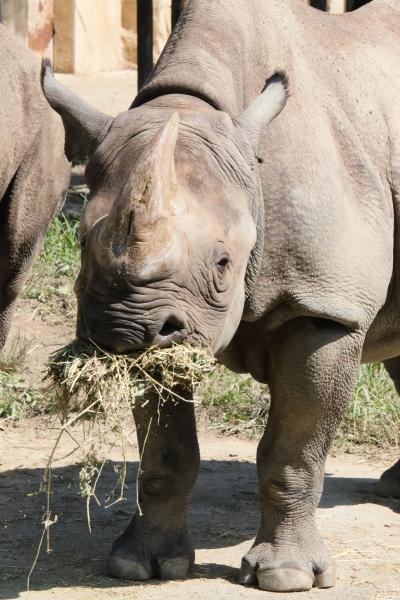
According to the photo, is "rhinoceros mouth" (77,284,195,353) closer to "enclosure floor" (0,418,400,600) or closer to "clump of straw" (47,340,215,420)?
"clump of straw" (47,340,215,420)

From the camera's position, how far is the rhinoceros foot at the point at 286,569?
5.36m

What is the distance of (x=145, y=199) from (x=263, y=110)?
806 mm

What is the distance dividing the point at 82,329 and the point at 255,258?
783 millimetres

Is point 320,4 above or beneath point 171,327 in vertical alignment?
beneath

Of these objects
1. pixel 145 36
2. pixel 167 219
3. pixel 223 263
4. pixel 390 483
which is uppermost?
pixel 167 219

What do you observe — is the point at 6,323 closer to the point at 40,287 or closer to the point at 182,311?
the point at 40,287

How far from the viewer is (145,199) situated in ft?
14.5

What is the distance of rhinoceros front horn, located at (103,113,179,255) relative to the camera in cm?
441

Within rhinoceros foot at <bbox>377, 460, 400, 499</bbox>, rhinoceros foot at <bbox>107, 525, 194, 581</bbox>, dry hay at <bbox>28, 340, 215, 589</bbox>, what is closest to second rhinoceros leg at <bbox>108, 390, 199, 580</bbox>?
rhinoceros foot at <bbox>107, 525, 194, 581</bbox>

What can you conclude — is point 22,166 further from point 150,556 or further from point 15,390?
point 150,556

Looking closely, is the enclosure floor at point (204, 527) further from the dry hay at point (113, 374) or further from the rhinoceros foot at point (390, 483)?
the dry hay at point (113, 374)

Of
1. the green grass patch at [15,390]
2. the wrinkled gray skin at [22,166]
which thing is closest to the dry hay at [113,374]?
the wrinkled gray skin at [22,166]

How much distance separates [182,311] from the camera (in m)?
4.58

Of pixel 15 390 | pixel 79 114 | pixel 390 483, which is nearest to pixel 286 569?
pixel 390 483
